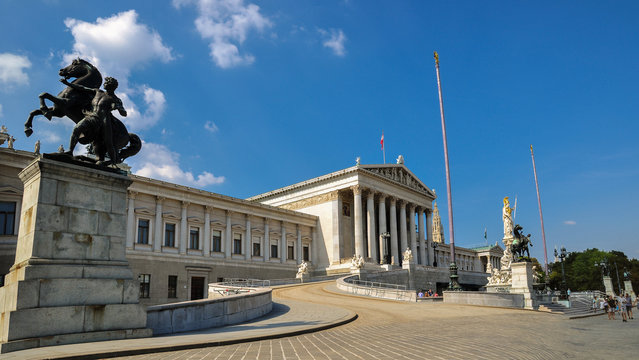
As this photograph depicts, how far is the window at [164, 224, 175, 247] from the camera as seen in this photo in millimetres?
46156

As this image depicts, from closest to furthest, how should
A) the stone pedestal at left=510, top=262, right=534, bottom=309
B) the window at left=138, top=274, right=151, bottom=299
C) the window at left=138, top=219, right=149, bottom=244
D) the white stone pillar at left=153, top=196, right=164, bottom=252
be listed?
the stone pedestal at left=510, top=262, right=534, bottom=309
the window at left=138, top=274, right=151, bottom=299
the window at left=138, top=219, right=149, bottom=244
the white stone pillar at left=153, top=196, right=164, bottom=252

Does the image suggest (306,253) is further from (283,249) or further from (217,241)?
(217,241)

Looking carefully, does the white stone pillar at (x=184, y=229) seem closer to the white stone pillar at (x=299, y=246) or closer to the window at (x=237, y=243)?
the window at (x=237, y=243)

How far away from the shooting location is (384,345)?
9.97 m

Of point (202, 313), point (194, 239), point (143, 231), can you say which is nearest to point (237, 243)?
point (194, 239)

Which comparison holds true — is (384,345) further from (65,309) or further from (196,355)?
(65,309)

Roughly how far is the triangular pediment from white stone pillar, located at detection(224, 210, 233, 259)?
64.1 feet

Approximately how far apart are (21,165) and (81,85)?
28757 mm

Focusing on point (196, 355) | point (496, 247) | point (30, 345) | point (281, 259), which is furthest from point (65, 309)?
point (496, 247)

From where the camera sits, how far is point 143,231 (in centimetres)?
4422

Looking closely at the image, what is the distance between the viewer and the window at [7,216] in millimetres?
34594

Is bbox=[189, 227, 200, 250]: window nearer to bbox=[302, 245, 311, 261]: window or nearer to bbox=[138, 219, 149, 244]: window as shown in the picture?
bbox=[138, 219, 149, 244]: window

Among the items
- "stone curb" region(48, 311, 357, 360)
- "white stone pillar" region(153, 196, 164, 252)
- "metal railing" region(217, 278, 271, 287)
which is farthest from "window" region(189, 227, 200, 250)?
"stone curb" region(48, 311, 357, 360)

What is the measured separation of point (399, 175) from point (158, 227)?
3898cm
